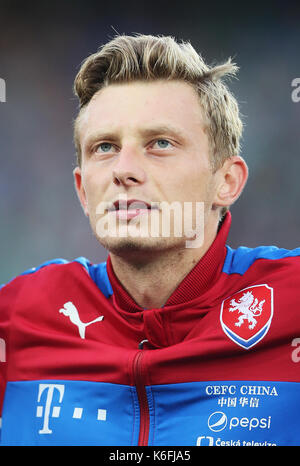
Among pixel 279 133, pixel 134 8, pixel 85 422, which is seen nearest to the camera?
pixel 85 422

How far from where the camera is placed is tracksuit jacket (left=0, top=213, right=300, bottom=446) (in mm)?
1470

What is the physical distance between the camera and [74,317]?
5.73 feet

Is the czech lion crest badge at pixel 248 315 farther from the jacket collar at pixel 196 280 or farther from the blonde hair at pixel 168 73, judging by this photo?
the blonde hair at pixel 168 73

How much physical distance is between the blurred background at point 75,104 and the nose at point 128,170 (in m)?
2.73

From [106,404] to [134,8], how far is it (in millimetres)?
3784

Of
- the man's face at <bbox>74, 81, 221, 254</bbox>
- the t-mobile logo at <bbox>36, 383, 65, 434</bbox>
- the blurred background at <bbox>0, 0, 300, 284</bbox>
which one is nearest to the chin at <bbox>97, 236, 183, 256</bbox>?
the man's face at <bbox>74, 81, 221, 254</bbox>

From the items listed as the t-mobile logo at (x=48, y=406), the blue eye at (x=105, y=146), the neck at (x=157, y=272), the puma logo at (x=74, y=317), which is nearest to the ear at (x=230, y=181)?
the neck at (x=157, y=272)

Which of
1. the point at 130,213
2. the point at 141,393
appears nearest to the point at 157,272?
the point at 130,213

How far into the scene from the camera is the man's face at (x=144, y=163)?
1.54 meters

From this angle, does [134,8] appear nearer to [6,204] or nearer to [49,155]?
[49,155]

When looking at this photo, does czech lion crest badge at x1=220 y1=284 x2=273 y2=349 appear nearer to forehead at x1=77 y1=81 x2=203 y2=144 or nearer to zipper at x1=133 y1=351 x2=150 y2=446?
zipper at x1=133 y1=351 x2=150 y2=446

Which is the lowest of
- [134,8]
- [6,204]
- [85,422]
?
[85,422]

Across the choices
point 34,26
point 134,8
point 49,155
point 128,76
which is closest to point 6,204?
point 49,155

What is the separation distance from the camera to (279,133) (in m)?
4.24
